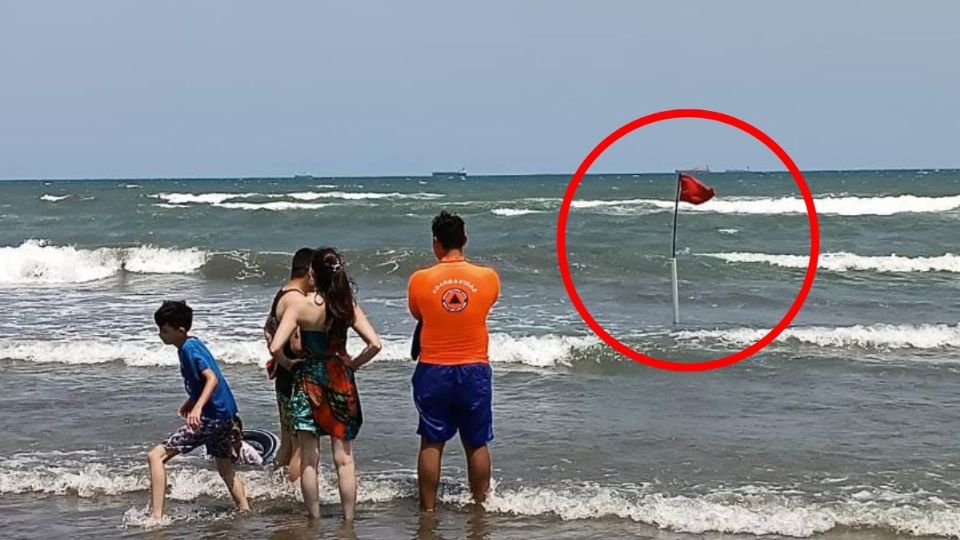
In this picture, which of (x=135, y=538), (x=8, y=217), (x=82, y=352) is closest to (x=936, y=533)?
(x=135, y=538)

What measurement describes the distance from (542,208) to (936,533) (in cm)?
4103

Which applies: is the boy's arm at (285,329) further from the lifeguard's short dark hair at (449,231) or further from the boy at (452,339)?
the lifeguard's short dark hair at (449,231)

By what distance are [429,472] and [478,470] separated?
0.32m

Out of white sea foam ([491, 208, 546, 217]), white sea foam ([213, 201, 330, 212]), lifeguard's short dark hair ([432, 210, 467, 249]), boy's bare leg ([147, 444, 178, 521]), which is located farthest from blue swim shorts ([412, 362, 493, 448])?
white sea foam ([213, 201, 330, 212])

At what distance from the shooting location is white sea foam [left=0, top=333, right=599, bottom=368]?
1188 centimetres

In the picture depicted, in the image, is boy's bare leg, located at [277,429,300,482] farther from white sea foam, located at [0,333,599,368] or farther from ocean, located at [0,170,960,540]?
white sea foam, located at [0,333,599,368]

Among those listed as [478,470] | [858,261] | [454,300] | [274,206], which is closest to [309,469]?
[478,470]

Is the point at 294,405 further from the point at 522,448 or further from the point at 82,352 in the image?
→ the point at 82,352

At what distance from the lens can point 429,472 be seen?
6.39 m

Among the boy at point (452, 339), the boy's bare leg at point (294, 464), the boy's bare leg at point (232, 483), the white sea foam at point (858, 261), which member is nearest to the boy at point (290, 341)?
the boy's bare leg at point (294, 464)

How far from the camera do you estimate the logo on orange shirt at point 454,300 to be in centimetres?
589

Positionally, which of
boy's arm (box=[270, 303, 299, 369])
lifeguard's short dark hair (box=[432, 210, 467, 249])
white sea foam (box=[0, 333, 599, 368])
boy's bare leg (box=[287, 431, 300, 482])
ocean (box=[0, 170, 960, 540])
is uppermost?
lifeguard's short dark hair (box=[432, 210, 467, 249])

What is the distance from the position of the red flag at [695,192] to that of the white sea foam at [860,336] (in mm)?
8028

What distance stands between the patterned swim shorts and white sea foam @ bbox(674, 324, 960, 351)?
8232mm
